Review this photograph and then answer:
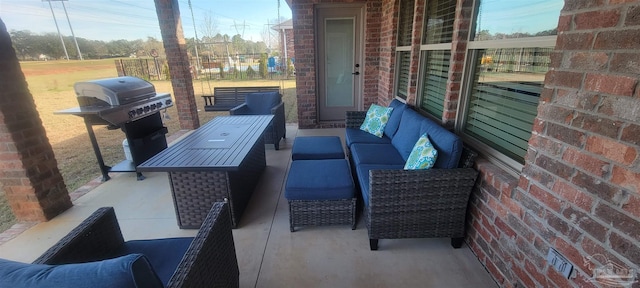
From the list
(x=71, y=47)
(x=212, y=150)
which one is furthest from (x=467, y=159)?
(x=71, y=47)

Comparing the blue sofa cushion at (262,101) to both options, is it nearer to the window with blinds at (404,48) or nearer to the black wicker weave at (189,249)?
the window with blinds at (404,48)

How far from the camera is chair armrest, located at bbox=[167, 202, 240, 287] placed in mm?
1018

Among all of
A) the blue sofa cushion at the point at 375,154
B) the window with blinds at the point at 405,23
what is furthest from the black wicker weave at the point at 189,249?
the window with blinds at the point at 405,23

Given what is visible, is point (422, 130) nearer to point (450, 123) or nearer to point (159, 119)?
point (450, 123)

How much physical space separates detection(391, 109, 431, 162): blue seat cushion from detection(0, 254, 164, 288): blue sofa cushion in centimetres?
213

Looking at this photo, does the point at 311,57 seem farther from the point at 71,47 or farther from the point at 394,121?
the point at 71,47

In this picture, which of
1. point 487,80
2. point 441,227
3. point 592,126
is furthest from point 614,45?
point 441,227

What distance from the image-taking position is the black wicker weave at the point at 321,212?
2127mm

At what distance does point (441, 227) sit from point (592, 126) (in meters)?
1.10

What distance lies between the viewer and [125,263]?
0.72m

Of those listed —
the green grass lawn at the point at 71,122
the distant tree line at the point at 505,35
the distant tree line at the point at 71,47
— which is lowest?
the green grass lawn at the point at 71,122

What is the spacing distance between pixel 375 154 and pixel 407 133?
36 cm

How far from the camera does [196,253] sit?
→ 1100mm

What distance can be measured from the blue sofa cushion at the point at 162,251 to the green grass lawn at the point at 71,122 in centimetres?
193
